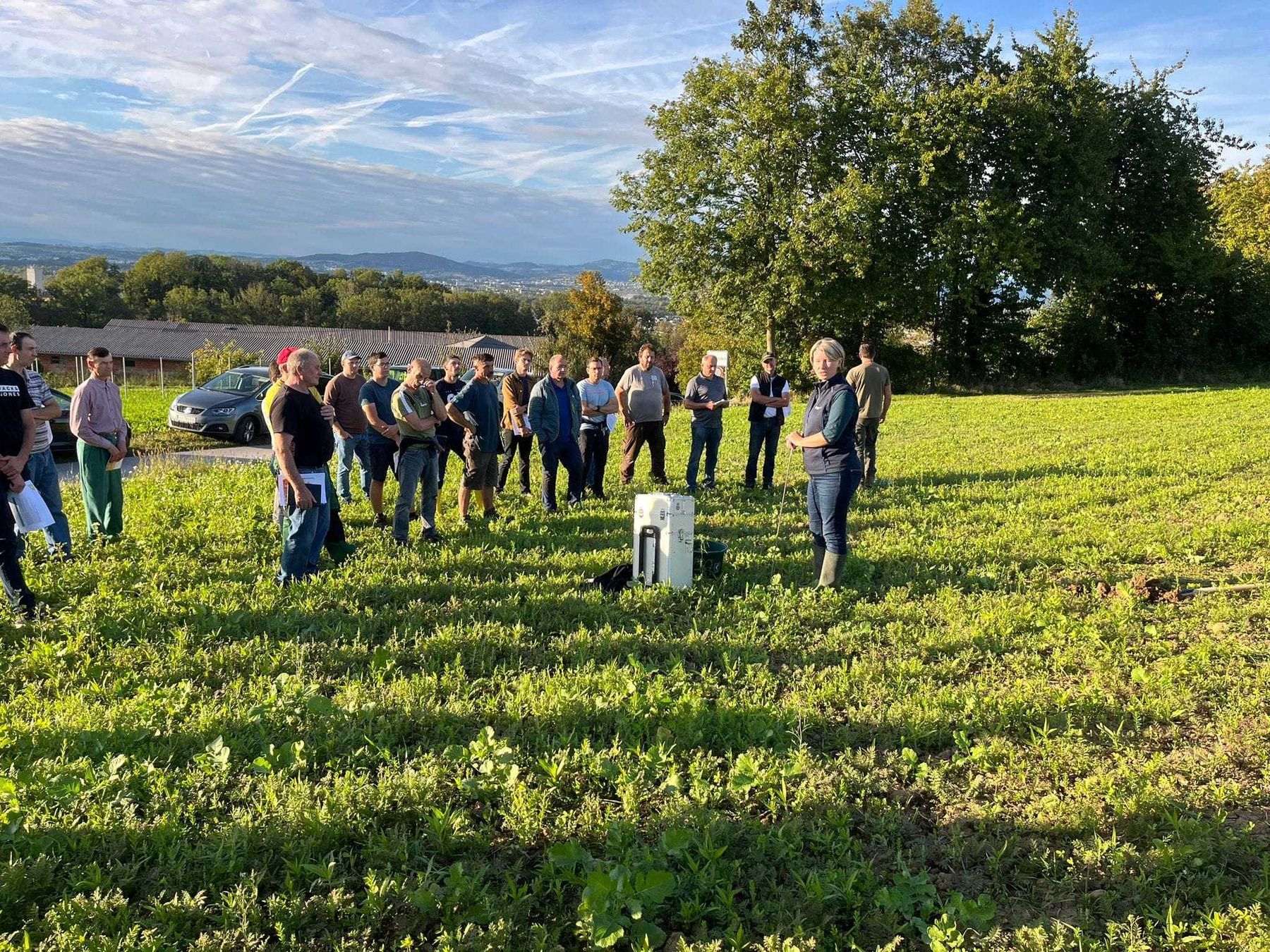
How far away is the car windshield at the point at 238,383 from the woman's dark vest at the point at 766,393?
1316 centimetres

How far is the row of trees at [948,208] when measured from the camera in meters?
30.3

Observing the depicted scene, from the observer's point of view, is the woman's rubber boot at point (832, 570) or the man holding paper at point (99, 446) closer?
the woman's rubber boot at point (832, 570)

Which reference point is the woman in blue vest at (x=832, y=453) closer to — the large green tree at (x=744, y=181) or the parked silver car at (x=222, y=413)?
the parked silver car at (x=222, y=413)

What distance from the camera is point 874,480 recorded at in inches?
447

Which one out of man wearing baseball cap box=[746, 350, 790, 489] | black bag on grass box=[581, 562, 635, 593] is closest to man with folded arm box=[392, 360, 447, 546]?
black bag on grass box=[581, 562, 635, 593]

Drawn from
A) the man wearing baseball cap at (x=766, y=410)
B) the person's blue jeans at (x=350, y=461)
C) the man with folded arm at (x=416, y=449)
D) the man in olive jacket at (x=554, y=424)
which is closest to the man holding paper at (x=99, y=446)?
the person's blue jeans at (x=350, y=461)

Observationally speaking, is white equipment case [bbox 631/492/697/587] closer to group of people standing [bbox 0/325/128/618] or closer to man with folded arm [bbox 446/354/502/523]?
man with folded arm [bbox 446/354/502/523]

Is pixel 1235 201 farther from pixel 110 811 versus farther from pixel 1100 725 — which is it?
pixel 110 811

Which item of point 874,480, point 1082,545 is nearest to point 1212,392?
point 874,480

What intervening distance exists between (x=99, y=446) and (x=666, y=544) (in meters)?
5.77

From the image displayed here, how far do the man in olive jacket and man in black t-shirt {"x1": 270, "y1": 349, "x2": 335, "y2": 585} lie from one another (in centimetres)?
316

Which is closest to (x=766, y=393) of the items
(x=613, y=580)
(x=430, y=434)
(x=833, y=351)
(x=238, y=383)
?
(x=833, y=351)

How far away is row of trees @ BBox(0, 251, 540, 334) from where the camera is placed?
284ft

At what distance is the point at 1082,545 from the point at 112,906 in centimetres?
780
